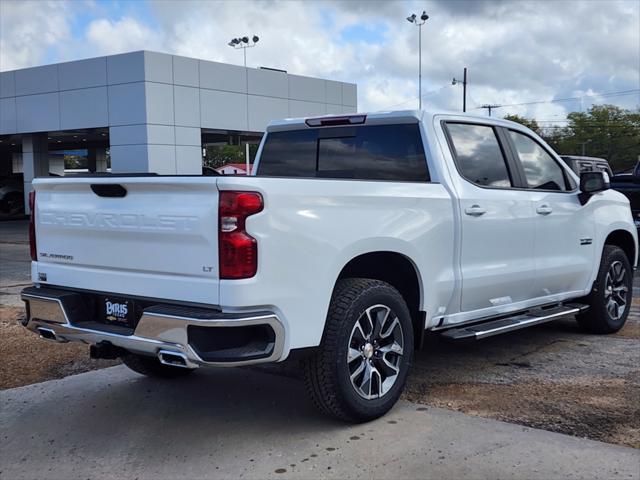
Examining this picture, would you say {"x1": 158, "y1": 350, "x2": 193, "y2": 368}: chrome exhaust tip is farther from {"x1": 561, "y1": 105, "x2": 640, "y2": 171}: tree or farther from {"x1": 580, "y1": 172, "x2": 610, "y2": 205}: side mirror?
{"x1": 561, "y1": 105, "x2": 640, "y2": 171}: tree

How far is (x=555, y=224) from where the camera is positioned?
19.7 feet

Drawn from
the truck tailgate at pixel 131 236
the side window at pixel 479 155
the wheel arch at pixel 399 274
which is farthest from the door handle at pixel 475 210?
the truck tailgate at pixel 131 236

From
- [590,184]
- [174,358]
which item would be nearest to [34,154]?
[590,184]

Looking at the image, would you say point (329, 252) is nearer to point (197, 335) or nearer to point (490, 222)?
point (197, 335)

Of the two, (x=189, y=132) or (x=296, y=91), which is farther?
(x=296, y=91)

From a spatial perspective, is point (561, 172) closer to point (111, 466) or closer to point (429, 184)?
point (429, 184)

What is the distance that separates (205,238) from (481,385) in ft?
8.45

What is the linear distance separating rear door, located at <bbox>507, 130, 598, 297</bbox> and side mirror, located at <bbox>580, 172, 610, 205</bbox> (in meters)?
0.07

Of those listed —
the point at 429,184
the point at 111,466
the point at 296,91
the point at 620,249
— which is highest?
the point at 296,91

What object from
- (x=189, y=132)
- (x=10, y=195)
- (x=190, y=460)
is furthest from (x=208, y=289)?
(x=10, y=195)

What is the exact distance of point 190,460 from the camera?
3994 mm

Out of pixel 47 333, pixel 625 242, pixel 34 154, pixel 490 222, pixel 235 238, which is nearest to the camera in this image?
pixel 235 238

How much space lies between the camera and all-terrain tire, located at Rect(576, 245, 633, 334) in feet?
22.1

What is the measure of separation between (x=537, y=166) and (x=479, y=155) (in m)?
0.82
